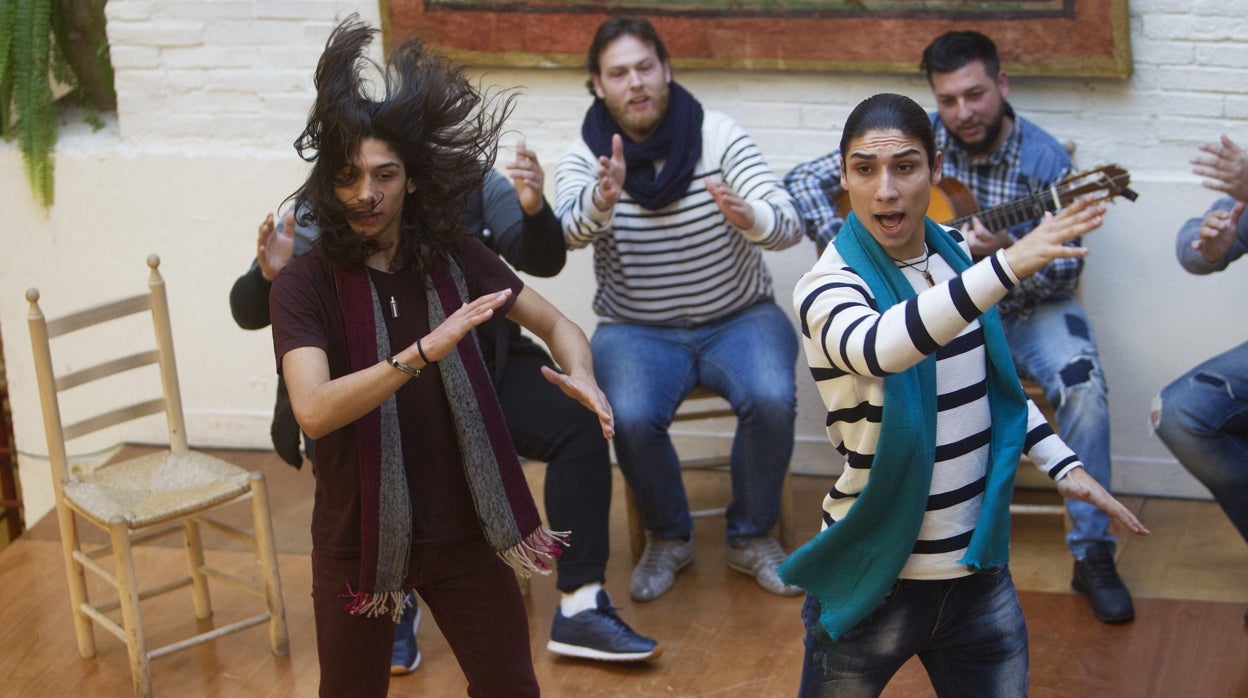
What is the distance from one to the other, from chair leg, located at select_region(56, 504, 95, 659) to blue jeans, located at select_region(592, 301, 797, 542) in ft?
4.83

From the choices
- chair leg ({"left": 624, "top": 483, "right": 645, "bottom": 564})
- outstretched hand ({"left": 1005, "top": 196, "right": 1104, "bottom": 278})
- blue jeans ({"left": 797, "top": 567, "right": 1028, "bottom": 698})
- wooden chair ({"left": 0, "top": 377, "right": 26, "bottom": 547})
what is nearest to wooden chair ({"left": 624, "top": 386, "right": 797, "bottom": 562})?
chair leg ({"left": 624, "top": 483, "right": 645, "bottom": 564})

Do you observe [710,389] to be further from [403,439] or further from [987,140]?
[403,439]

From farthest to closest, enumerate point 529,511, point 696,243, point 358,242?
point 696,243 < point 529,511 < point 358,242

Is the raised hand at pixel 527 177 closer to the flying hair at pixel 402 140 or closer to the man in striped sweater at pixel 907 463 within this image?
the flying hair at pixel 402 140

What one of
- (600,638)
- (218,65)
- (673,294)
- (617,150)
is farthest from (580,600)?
(218,65)

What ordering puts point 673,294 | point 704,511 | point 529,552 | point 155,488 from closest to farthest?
point 529,552, point 155,488, point 673,294, point 704,511

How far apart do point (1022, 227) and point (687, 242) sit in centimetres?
94

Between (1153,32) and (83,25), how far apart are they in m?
3.78

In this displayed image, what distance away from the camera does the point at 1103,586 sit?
359cm

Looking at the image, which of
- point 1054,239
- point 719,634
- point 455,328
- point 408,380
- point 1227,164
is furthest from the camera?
point 719,634

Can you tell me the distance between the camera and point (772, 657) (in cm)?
347

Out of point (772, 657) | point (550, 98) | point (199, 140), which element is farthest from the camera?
point (199, 140)

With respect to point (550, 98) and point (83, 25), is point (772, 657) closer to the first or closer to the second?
point (550, 98)

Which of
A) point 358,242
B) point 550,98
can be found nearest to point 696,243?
point 550,98
